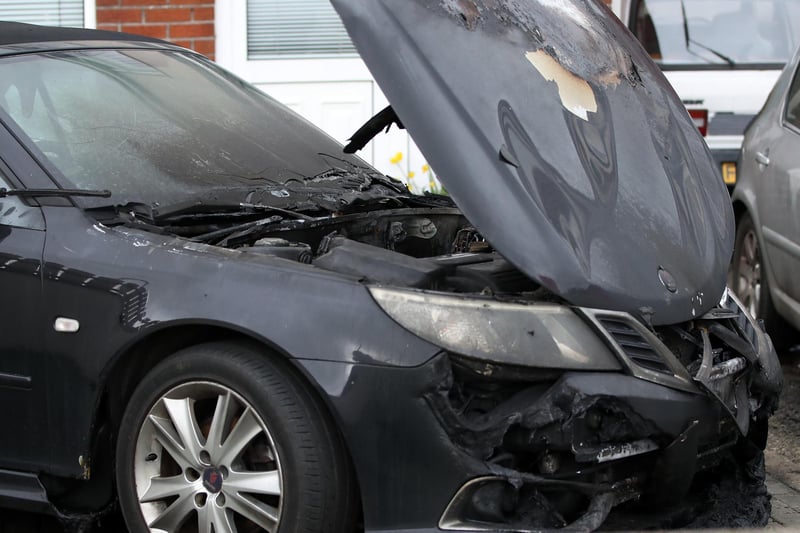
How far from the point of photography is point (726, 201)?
411 cm

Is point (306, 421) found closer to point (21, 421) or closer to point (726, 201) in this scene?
point (21, 421)

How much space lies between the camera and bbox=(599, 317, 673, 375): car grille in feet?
10.4

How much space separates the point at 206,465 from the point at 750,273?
4113 millimetres

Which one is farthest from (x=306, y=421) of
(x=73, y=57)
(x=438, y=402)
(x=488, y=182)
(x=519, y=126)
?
(x=73, y=57)

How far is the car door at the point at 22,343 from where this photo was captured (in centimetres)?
353

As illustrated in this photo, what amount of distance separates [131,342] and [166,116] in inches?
45.4

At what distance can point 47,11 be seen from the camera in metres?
9.26

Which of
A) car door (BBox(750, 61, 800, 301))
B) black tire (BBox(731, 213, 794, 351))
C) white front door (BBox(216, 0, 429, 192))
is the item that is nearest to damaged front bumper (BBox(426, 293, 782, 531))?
car door (BBox(750, 61, 800, 301))

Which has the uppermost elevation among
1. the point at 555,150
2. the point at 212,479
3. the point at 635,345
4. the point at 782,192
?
the point at 555,150

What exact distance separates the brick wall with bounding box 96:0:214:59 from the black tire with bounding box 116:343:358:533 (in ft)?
19.3

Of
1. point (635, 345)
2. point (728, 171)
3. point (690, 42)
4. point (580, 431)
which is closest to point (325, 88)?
point (690, 42)

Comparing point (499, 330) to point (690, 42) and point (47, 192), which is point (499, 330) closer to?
point (47, 192)

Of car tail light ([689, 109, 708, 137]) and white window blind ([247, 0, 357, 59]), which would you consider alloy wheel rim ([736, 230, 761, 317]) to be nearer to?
car tail light ([689, 109, 708, 137])

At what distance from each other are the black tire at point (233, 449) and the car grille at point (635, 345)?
78 cm
